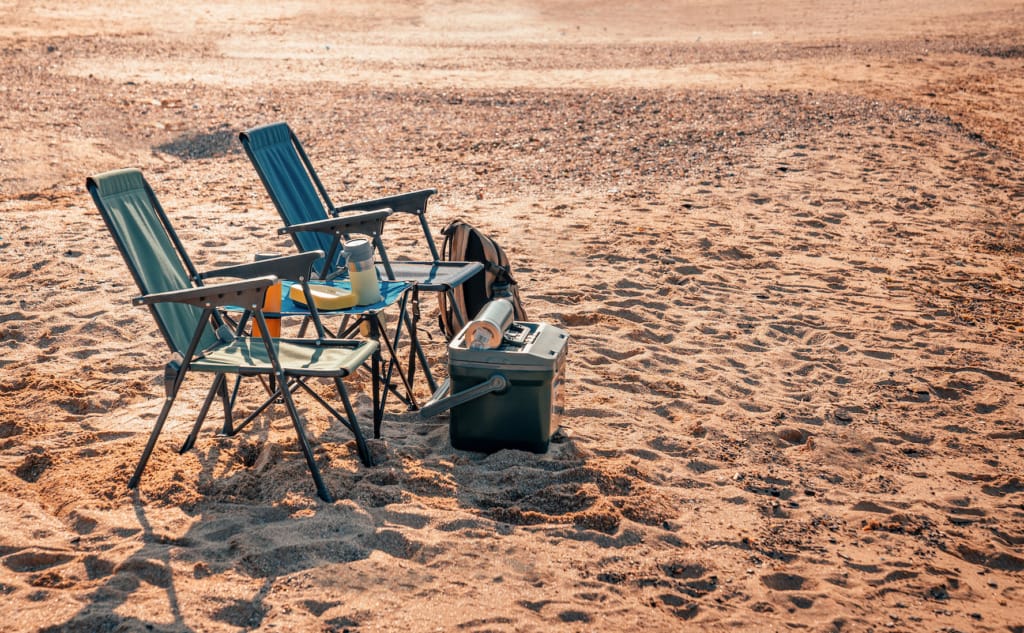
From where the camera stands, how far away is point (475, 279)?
4777 millimetres

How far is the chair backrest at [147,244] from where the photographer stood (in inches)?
146

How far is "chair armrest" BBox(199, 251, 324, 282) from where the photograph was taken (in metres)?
3.71

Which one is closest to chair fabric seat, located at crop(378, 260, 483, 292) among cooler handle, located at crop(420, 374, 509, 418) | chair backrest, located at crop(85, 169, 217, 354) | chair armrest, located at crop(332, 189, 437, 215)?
chair armrest, located at crop(332, 189, 437, 215)

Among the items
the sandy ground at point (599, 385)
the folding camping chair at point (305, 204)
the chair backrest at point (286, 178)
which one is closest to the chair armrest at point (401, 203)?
the folding camping chair at point (305, 204)

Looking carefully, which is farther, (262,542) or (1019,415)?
(1019,415)

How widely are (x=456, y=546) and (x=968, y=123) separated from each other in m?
9.51

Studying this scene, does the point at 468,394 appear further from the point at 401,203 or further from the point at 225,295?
the point at 401,203

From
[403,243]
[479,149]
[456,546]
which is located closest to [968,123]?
[479,149]

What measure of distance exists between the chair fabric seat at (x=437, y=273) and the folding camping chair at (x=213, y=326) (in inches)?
22.9

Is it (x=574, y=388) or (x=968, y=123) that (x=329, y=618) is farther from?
(x=968, y=123)

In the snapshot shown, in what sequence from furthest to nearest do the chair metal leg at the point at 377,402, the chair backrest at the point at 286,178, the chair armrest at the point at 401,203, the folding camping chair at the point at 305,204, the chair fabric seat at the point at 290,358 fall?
1. the chair armrest at the point at 401,203
2. the chair backrest at the point at 286,178
3. the folding camping chair at the point at 305,204
4. the chair metal leg at the point at 377,402
5. the chair fabric seat at the point at 290,358

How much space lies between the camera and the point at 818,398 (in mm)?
4543

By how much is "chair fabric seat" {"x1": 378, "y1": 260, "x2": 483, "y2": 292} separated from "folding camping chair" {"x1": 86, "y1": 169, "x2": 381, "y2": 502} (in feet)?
1.91

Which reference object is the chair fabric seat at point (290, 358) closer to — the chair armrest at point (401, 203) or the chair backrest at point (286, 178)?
the chair backrest at point (286, 178)
